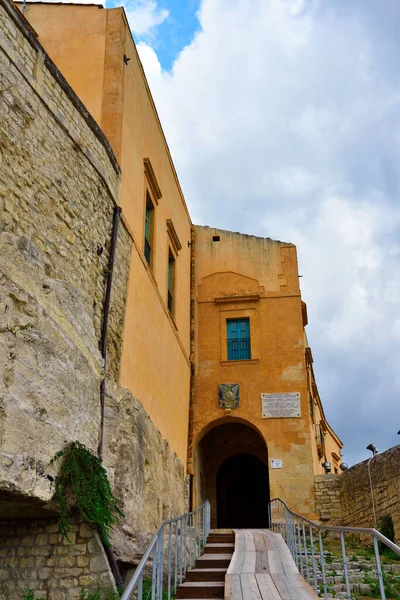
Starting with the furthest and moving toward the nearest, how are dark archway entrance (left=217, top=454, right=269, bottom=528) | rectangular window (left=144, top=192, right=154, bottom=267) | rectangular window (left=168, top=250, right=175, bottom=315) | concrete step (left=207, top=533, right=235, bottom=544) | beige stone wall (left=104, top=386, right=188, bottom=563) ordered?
1. dark archway entrance (left=217, top=454, right=269, bottom=528)
2. rectangular window (left=168, top=250, right=175, bottom=315)
3. rectangular window (left=144, top=192, right=154, bottom=267)
4. concrete step (left=207, top=533, right=235, bottom=544)
5. beige stone wall (left=104, top=386, right=188, bottom=563)

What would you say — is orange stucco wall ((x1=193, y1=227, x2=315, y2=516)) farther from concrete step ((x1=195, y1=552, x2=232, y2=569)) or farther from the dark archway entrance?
concrete step ((x1=195, y1=552, x2=232, y2=569))

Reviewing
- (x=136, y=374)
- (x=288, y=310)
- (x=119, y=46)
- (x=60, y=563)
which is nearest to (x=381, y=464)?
(x=288, y=310)

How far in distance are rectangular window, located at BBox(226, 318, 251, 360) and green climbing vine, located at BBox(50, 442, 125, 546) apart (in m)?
10.1

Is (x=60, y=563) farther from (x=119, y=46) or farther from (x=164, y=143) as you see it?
(x=164, y=143)

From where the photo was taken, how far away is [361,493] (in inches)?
603

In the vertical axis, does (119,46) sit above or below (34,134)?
above

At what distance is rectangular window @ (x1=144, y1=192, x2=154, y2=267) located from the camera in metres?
13.5

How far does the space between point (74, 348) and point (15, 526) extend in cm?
238

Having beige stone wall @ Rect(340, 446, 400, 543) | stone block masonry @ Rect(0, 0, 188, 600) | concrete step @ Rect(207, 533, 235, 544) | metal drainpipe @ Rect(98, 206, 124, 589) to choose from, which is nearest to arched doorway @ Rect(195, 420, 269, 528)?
beige stone wall @ Rect(340, 446, 400, 543)

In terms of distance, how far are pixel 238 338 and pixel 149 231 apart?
18.2 ft

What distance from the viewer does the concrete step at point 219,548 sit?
978 centimetres

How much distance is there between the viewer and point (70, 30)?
13047mm

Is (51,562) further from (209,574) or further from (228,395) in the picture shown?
(228,395)

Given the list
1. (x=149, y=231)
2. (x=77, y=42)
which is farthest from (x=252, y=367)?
(x=77, y=42)
